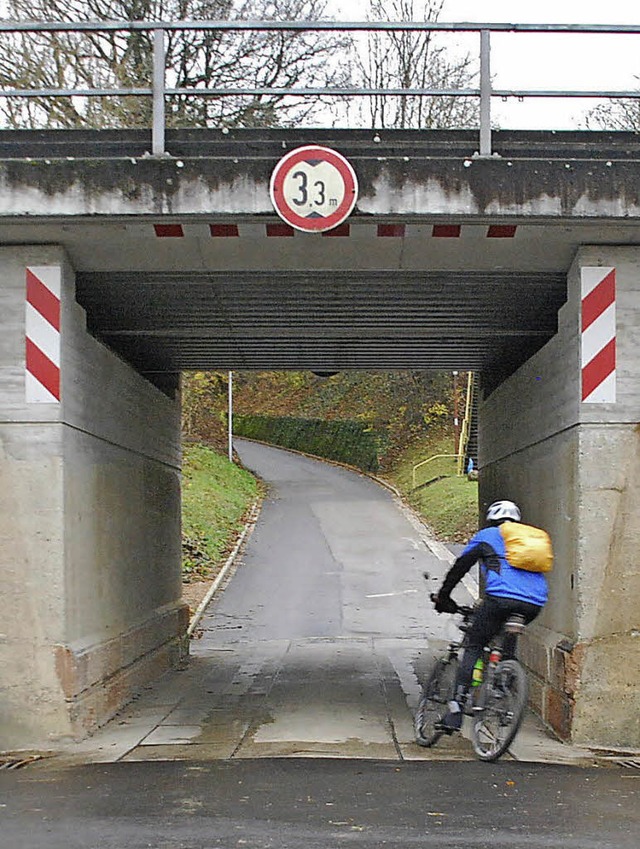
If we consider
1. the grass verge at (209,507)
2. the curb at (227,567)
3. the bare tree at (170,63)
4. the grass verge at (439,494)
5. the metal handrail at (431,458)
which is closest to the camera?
the bare tree at (170,63)

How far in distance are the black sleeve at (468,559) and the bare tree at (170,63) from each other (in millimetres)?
5352

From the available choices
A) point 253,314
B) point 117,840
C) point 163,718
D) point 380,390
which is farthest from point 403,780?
point 380,390

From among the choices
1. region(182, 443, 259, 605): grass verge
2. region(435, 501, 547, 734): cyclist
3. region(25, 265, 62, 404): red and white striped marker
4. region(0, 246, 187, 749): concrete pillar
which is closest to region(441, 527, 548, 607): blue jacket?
region(435, 501, 547, 734): cyclist

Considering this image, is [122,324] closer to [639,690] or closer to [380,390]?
[639,690]

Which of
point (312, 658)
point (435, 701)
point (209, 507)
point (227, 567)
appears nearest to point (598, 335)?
point (435, 701)

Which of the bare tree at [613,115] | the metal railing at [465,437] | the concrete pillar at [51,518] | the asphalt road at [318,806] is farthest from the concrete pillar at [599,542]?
the metal railing at [465,437]

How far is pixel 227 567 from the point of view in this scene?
2642cm

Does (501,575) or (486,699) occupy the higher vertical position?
(501,575)

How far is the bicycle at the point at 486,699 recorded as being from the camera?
7344mm

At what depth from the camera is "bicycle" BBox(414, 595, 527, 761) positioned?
7344 millimetres

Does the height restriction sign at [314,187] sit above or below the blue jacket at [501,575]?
above

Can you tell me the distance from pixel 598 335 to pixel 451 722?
2.95 metres

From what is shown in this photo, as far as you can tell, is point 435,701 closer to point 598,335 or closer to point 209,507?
point 598,335

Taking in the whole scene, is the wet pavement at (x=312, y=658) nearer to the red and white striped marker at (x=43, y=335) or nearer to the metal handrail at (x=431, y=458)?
the red and white striped marker at (x=43, y=335)
